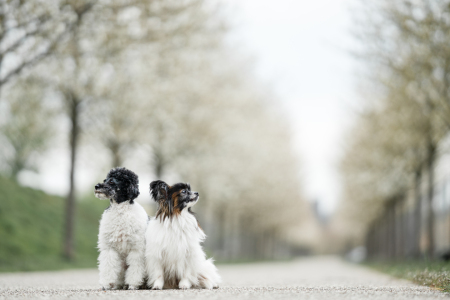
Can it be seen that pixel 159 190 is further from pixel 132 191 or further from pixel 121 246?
pixel 121 246

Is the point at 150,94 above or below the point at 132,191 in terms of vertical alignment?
above

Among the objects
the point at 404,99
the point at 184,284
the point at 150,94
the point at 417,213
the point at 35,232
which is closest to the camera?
the point at 184,284

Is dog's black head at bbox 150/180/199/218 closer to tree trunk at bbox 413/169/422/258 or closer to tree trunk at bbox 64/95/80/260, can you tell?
tree trunk at bbox 64/95/80/260

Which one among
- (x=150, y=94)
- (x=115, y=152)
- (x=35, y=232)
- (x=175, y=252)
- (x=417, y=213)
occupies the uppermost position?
(x=150, y=94)

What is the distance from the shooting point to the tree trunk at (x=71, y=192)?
17.5 meters

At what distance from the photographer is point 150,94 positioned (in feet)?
65.6

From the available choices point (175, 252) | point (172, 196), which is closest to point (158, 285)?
point (175, 252)

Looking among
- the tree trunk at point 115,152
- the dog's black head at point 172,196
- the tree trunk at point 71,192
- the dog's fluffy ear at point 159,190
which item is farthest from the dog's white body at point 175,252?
the tree trunk at point 115,152

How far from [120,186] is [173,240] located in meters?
0.98

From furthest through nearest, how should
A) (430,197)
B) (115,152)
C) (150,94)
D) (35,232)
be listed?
(115,152) < (150,94) < (35,232) < (430,197)

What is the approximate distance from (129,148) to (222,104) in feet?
17.7

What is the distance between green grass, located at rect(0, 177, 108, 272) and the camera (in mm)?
15719

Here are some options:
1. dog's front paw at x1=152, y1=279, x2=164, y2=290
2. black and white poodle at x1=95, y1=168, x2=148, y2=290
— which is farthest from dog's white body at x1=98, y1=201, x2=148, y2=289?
dog's front paw at x1=152, y1=279, x2=164, y2=290

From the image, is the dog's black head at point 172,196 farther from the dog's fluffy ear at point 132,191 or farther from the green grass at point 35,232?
the green grass at point 35,232
